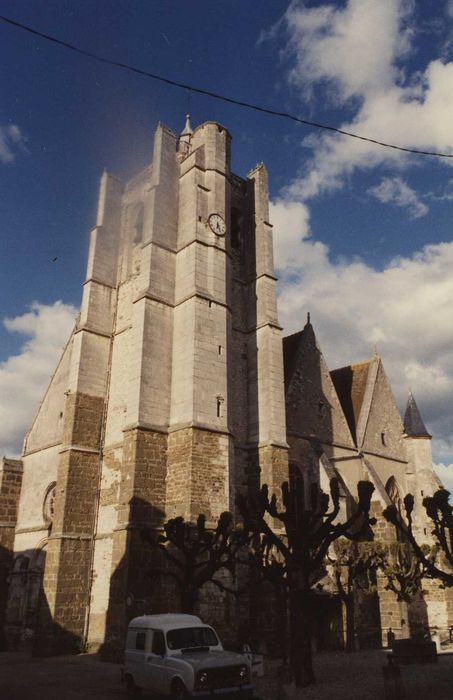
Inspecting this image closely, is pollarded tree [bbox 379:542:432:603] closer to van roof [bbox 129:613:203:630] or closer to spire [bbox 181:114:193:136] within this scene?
van roof [bbox 129:613:203:630]

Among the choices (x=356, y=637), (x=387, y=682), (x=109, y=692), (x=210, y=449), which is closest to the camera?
(x=387, y=682)

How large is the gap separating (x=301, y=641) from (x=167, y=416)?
8453mm

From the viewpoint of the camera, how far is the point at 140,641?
10.3 m

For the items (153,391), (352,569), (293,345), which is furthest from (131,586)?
(293,345)

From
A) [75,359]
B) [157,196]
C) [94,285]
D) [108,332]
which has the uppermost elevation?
[157,196]

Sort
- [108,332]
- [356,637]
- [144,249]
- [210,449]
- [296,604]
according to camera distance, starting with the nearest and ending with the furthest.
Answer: [296,604]
[210,449]
[356,637]
[144,249]
[108,332]

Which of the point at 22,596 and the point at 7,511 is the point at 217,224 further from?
the point at 22,596

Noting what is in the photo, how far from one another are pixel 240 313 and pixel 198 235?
3509 millimetres

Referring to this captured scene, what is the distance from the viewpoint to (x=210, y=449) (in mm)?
17016

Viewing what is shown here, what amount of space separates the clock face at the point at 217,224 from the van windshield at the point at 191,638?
14081mm

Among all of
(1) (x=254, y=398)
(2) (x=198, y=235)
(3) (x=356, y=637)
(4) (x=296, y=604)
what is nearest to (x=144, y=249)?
(2) (x=198, y=235)

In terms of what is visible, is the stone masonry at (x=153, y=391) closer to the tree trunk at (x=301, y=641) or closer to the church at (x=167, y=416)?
the church at (x=167, y=416)

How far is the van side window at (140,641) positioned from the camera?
10155 mm

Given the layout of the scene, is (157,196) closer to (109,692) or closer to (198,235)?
(198,235)
